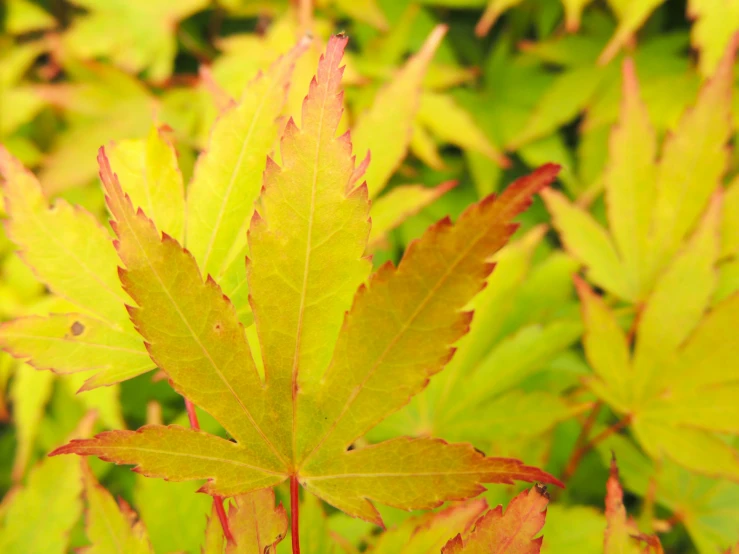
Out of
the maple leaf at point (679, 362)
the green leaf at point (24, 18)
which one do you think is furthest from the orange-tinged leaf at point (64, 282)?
the green leaf at point (24, 18)

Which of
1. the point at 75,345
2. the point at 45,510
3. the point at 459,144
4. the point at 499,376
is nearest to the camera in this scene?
the point at 75,345

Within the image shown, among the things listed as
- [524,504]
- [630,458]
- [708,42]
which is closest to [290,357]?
[524,504]

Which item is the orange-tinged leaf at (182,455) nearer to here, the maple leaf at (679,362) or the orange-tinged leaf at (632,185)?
the maple leaf at (679,362)

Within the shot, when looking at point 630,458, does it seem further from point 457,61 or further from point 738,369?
point 457,61

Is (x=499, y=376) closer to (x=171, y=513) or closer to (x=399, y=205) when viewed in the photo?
(x=399, y=205)

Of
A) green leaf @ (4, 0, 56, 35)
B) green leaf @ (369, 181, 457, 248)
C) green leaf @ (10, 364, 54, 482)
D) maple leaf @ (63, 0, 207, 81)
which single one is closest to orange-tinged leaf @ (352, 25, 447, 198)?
green leaf @ (369, 181, 457, 248)

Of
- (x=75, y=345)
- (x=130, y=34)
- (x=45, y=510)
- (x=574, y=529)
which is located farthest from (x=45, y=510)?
(x=130, y=34)

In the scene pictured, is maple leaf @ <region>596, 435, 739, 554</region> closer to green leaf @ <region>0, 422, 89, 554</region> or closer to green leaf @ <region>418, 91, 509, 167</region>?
green leaf @ <region>418, 91, 509, 167</region>
